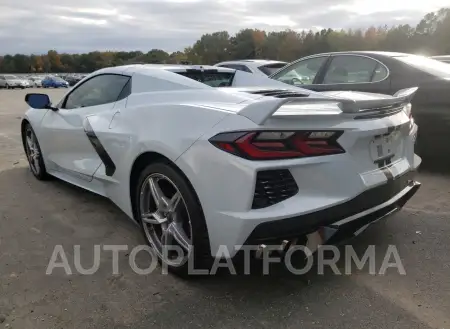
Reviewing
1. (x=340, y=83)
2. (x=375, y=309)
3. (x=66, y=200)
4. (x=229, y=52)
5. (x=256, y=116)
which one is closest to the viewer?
(x=256, y=116)

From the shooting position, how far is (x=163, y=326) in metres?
2.24

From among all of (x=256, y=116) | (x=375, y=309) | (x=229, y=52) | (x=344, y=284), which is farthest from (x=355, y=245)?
(x=229, y=52)

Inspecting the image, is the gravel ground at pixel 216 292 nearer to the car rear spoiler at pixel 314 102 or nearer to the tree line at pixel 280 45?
the car rear spoiler at pixel 314 102

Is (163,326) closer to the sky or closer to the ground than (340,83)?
closer to the ground

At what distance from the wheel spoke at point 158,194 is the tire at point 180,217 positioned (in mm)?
21

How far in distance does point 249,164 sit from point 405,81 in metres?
3.50

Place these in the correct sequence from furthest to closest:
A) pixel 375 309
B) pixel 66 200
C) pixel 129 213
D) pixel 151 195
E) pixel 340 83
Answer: pixel 340 83 < pixel 66 200 < pixel 129 213 < pixel 151 195 < pixel 375 309

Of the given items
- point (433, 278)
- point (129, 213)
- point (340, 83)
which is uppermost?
point (340, 83)

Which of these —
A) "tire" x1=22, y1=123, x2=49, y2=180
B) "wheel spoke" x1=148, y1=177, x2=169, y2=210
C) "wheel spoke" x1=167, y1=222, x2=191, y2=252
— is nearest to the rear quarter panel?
"wheel spoke" x1=148, y1=177, x2=169, y2=210

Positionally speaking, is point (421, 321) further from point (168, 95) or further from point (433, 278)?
point (168, 95)

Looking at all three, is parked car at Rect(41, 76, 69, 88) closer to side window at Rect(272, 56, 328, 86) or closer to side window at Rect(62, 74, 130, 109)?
side window at Rect(272, 56, 328, 86)

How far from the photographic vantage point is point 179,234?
2666 millimetres

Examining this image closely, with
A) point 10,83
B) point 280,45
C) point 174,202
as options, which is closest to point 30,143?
point 174,202

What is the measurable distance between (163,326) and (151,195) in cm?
93
